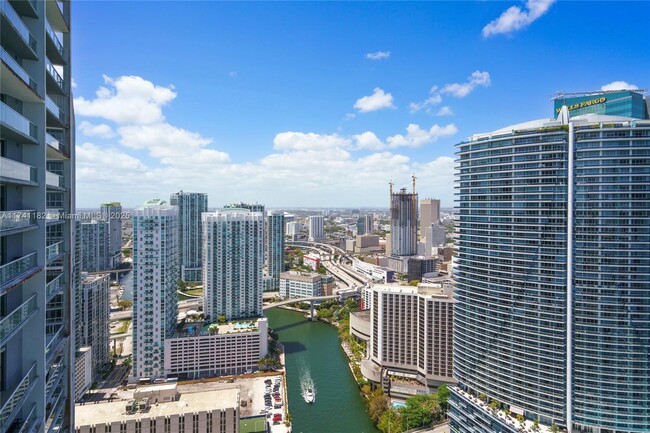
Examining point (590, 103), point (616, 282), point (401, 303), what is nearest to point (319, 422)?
point (401, 303)

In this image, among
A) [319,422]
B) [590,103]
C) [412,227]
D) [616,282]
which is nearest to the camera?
[616,282]

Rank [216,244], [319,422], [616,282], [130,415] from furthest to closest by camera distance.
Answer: [216,244]
[319,422]
[130,415]
[616,282]

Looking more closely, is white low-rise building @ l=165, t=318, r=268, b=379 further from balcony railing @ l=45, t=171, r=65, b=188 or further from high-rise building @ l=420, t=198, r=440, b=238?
high-rise building @ l=420, t=198, r=440, b=238

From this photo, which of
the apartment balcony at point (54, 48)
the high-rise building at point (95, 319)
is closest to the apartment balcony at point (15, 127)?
the apartment balcony at point (54, 48)

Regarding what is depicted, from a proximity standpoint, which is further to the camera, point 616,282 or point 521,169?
point 521,169

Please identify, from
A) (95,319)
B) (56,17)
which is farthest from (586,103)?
(95,319)

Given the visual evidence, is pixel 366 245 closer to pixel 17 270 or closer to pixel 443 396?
pixel 443 396

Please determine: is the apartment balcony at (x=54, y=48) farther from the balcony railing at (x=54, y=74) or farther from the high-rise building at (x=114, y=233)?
the high-rise building at (x=114, y=233)

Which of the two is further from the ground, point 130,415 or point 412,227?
point 412,227

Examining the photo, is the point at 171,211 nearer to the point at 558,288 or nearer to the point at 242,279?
the point at 242,279
